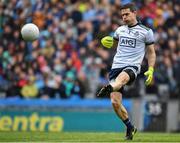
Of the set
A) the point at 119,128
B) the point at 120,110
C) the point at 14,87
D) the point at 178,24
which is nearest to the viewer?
the point at 120,110

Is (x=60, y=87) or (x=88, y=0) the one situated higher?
(x=88, y=0)

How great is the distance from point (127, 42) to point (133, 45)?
143mm

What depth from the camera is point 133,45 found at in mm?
12406

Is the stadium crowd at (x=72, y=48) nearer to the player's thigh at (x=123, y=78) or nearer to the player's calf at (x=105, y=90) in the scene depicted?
the player's thigh at (x=123, y=78)

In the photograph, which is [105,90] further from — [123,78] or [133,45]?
[133,45]

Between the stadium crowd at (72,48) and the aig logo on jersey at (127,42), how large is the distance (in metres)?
8.12

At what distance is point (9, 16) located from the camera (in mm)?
24078

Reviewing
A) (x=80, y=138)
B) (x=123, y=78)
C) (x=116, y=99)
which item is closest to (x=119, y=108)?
A: (x=116, y=99)

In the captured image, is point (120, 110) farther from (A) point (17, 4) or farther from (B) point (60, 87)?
(A) point (17, 4)

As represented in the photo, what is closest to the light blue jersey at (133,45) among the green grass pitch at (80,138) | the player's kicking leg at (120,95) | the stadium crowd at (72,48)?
the player's kicking leg at (120,95)

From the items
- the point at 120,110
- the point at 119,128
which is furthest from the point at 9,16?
the point at 120,110

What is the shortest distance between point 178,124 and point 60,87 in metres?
3.95

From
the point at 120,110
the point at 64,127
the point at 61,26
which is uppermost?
the point at 61,26

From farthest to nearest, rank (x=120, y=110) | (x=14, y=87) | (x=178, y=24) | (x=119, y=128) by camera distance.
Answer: (x=178, y=24), (x=14, y=87), (x=119, y=128), (x=120, y=110)
